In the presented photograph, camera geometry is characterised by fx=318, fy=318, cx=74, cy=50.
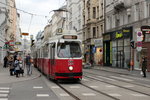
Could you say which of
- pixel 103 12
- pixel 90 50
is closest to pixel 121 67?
pixel 103 12

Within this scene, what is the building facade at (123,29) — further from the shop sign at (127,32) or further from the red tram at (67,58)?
the red tram at (67,58)

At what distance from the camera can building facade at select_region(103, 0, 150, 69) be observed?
115 feet

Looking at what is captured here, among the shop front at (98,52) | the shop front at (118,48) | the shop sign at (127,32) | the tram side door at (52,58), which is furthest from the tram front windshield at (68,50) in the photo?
the shop front at (98,52)

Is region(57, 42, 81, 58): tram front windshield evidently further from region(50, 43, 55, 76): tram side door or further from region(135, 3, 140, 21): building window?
region(135, 3, 140, 21): building window

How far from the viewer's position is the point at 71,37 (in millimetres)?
18734

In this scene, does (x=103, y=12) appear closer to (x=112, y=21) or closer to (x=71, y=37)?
(x=112, y=21)

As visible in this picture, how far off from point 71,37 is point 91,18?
36951 millimetres

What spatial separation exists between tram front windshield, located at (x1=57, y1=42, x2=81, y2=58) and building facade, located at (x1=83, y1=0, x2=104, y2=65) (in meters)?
30.2

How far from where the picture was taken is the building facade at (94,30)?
51.1 metres

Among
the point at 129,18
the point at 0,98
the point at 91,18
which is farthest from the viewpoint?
the point at 91,18

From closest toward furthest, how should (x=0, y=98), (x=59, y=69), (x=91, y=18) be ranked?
(x=0, y=98)
(x=59, y=69)
(x=91, y=18)

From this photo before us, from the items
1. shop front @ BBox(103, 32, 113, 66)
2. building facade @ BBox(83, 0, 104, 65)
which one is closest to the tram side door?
shop front @ BBox(103, 32, 113, 66)

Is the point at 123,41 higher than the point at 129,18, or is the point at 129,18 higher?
the point at 129,18

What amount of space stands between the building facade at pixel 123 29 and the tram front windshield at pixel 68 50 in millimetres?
16588
